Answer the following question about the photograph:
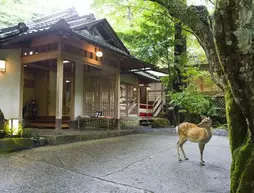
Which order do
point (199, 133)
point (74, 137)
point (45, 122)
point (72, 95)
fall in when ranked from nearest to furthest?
1. point (199, 133)
2. point (74, 137)
3. point (72, 95)
4. point (45, 122)

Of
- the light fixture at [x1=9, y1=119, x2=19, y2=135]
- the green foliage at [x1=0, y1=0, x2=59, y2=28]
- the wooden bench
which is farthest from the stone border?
the green foliage at [x1=0, y1=0, x2=59, y2=28]

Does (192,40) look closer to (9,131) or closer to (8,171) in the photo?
(9,131)

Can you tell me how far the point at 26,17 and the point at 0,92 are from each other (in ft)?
39.2

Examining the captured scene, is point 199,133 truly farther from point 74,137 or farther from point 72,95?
point 72,95

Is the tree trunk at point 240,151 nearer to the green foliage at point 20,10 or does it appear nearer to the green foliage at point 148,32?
the green foliage at point 148,32

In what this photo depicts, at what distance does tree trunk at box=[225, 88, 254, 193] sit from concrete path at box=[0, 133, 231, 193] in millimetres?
695

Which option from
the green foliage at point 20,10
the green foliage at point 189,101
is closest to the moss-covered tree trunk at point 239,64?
the green foliage at point 189,101

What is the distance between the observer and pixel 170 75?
11.5 metres

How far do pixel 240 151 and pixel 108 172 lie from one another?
2.16 metres

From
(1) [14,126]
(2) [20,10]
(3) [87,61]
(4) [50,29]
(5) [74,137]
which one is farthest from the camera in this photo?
(2) [20,10]

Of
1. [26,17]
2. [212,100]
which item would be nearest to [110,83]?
[212,100]

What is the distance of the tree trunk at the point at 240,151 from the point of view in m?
2.32

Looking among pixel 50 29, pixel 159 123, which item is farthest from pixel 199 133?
pixel 159 123

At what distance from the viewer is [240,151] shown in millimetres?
2467
